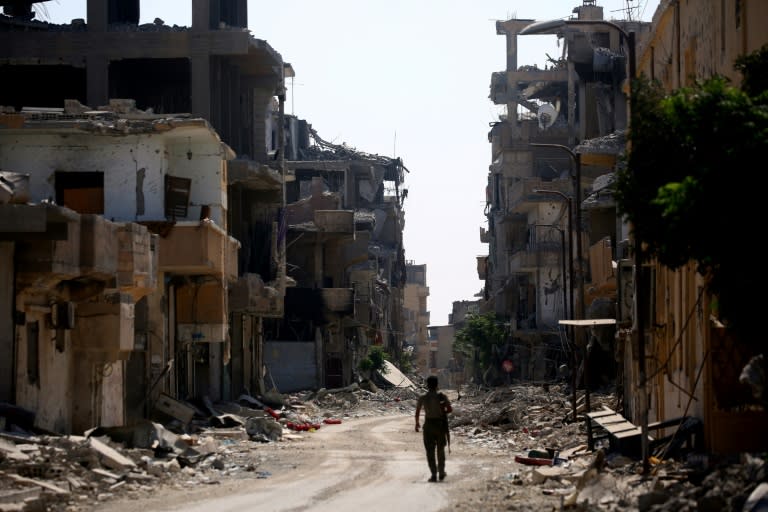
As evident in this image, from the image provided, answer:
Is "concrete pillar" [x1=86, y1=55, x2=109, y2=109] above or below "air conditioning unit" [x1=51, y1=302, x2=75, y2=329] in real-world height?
above

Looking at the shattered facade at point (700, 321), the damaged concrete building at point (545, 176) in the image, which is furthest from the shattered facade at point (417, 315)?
the shattered facade at point (700, 321)

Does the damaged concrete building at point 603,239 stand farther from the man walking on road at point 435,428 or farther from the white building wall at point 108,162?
the white building wall at point 108,162

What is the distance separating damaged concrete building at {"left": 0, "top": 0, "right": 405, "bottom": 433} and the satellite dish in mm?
13533

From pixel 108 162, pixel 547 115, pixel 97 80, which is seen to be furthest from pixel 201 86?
pixel 547 115

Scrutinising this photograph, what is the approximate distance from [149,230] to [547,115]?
2023 inches

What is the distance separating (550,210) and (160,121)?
144 ft

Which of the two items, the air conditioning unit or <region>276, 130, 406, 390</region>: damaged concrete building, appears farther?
<region>276, 130, 406, 390</region>: damaged concrete building

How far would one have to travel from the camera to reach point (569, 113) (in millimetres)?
84938

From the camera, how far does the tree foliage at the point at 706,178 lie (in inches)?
561

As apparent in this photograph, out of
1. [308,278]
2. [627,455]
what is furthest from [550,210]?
[627,455]

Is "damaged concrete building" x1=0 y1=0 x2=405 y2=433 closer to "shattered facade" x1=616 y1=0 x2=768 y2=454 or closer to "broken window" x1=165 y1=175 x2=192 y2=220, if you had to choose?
"broken window" x1=165 y1=175 x2=192 y2=220

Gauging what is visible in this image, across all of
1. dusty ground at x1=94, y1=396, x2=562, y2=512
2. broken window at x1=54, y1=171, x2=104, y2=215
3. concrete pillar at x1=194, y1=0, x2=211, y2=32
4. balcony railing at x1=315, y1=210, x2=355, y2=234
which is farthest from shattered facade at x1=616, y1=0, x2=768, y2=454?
balcony railing at x1=315, y1=210, x2=355, y2=234

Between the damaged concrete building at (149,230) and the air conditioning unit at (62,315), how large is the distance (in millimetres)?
33

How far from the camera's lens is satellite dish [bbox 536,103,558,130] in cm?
8431
